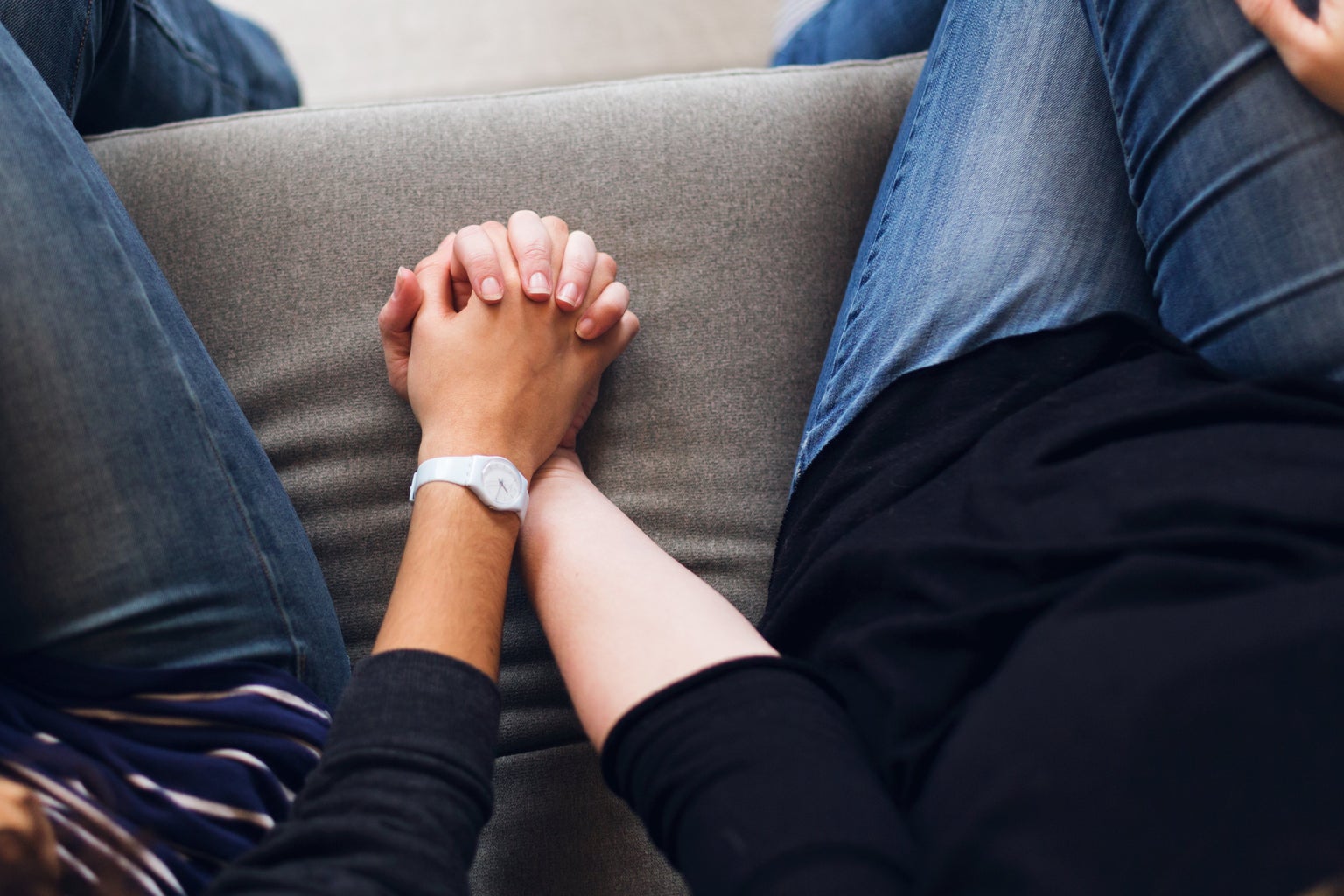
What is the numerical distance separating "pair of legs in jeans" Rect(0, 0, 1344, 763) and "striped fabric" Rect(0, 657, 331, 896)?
2 cm


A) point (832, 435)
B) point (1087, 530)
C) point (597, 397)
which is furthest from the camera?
point (597, 397)

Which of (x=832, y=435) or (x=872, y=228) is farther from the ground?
(x=872, y=228)

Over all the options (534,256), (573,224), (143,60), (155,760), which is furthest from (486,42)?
(155,760)

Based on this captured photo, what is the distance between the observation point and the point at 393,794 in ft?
1.55

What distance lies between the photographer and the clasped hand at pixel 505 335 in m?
0.70

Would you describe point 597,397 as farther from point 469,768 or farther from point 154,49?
point 154,49

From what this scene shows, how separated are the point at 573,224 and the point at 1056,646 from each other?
592 mm

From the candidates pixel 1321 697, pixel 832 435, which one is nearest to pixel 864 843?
pixel 1321 697

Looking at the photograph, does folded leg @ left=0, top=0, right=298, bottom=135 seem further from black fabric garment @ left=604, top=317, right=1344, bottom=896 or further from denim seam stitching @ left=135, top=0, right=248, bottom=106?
black fabric garment @ left=604, top=317, right=1344, bottom=896

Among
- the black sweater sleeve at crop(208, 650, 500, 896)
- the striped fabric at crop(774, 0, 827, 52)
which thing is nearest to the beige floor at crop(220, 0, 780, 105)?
the striped fabric at crop(774, 0, 827, 52)

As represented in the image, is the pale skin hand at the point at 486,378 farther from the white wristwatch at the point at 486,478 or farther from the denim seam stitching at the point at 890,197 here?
the denim seam stitching at the point at 890,197

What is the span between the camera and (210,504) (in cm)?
58

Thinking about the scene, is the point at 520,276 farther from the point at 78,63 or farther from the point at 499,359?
the point at 78,63

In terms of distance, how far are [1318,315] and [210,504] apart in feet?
2.51
